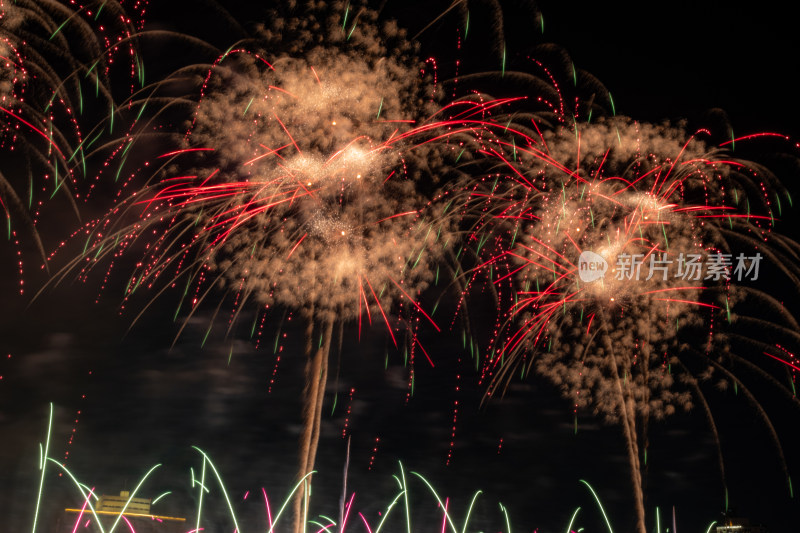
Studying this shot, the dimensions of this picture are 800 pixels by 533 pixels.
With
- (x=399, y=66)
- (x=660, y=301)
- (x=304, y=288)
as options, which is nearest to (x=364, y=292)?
(x=304, y=288)

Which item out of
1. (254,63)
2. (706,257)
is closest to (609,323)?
(706,257)

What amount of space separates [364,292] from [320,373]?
7.17 ft

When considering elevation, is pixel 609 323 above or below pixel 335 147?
below

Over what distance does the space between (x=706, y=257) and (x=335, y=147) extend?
913cm

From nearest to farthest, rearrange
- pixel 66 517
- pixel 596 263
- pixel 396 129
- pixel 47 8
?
pixel 47 8
pixel 396 129
pixel 596 263
pixel 66 517

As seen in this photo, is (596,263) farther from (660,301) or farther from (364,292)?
(364,292)

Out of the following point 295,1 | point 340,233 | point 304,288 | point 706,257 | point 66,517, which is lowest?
point 66,517

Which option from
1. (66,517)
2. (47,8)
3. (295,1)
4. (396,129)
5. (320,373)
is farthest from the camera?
(66,517)

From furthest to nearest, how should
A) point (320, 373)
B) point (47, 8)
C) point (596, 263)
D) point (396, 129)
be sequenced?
point (596, 263)
point (320, 373)
point (396, 129)
point (47, 8)

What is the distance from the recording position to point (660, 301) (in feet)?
62.6

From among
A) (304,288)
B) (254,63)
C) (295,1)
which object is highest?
(295,1)

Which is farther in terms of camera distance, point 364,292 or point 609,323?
point 609,323

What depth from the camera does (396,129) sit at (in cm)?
1546

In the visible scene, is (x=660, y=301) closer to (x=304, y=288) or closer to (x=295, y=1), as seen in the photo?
(x=304, y=288)
